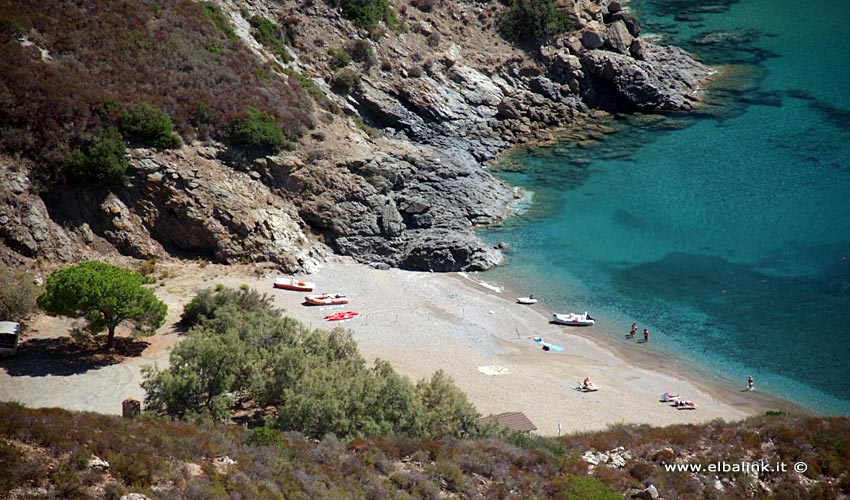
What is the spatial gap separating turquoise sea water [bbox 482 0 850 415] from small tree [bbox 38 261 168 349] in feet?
76.2

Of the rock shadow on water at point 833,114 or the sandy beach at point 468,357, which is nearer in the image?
the sandy beach at point 468,357

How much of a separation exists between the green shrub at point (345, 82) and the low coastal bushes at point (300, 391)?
37320mm

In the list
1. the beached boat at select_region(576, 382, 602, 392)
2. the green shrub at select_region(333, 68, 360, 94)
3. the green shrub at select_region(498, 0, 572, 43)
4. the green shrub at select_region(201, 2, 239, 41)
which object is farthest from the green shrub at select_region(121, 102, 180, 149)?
the green shrub at select_region(498, 0, 572, 43)

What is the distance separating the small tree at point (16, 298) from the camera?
35.0 m

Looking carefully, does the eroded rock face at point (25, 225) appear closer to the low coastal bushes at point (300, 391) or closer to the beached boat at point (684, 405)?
the low coastal bushes at point (300, 391)

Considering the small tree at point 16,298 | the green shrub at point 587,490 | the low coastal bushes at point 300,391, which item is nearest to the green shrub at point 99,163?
the small tree at point 16,298

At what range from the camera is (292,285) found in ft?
147

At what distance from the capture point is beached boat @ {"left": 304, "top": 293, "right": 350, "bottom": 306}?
43.6 m

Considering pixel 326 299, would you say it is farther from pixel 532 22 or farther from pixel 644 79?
pixel 532 22

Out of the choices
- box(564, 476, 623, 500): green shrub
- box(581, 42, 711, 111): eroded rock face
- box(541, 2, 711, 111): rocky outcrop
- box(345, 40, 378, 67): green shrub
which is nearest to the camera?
box(564, 476, 623, 500): green shrub

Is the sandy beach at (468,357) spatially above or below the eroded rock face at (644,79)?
below

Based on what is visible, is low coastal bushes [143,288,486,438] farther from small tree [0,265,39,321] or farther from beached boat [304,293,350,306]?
beached boat [304,293,350,306]

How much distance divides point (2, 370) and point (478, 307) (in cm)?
2519

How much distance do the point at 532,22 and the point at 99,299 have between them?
60.2 m
